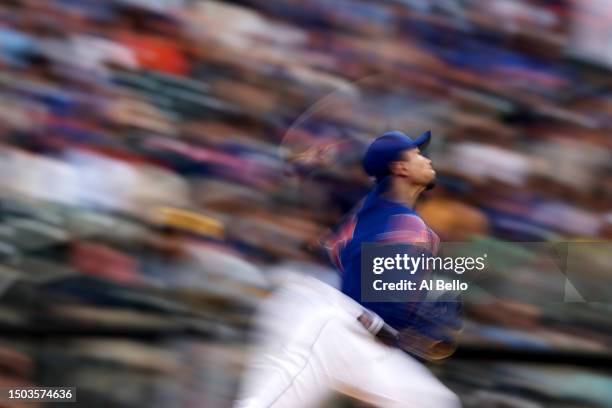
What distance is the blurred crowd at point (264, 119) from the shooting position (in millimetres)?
3645

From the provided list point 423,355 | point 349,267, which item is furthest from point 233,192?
point 423,355

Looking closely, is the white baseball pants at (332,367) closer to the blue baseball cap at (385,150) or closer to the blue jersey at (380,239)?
the blue jersey at (380,239)

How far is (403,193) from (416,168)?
8 cm

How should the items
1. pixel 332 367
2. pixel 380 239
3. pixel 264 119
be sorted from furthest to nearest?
pixel 264 119, pixel 380 239, pixel 332 367

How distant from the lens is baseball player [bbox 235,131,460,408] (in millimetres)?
3434

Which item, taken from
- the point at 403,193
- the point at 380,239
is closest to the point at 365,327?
the point at 380,239

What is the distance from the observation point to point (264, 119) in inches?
144

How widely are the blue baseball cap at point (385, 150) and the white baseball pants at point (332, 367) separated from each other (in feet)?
1.15

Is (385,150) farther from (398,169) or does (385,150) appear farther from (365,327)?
(365,327)

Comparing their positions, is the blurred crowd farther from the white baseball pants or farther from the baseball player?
the white baseball pants

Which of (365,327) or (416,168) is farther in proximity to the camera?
(416,168)

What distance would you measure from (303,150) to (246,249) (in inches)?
12.1

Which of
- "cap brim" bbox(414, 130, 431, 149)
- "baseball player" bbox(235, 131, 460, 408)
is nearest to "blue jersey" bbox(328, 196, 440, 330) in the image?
"baseball player" bbox(235, 131, 460, 408)

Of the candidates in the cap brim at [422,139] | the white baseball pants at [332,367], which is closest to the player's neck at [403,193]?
the cap brim at [422,139]
